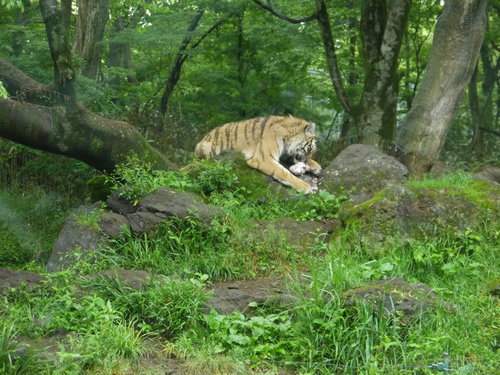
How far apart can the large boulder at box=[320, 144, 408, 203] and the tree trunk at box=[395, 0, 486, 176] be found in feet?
2.82

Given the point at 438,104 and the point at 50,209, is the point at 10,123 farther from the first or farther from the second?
the point at 438,104

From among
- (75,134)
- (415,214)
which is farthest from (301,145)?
(75,134)

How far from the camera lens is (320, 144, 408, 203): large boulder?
27.3 feet

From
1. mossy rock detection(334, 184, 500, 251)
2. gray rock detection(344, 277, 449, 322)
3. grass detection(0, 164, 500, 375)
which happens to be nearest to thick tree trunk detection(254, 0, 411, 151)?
mossy rock detection(334, 184, 500, 251)

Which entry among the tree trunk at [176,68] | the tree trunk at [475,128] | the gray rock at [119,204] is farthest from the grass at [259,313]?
the tree trunk at [475,128]

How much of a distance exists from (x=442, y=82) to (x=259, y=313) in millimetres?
5872

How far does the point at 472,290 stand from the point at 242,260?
8.43 feet

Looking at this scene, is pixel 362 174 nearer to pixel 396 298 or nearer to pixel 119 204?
pixel 119 204

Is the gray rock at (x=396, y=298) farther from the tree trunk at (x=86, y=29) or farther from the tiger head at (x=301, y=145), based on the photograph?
the tree trunk at (x=86, y=29)

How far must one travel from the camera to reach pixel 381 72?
11.0 meters

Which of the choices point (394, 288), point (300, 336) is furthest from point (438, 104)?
point (300, 336)

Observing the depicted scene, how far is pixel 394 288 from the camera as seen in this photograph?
4.89 metres

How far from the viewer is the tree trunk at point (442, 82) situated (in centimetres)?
901

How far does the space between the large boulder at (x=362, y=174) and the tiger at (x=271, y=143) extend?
0.45 metres
